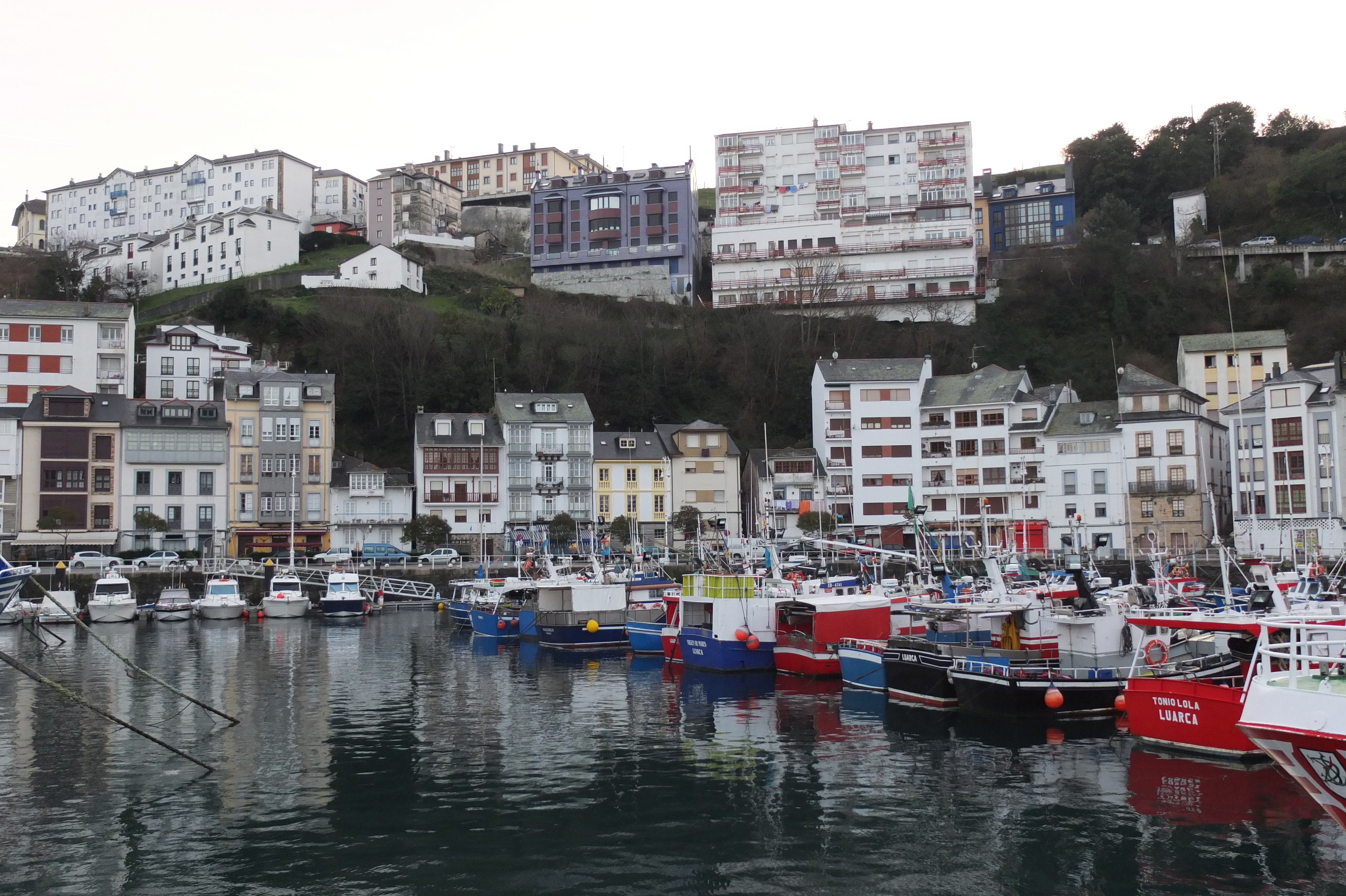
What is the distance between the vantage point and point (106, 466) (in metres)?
77.2

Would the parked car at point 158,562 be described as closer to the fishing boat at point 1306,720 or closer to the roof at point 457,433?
→ the roof at point 457,433

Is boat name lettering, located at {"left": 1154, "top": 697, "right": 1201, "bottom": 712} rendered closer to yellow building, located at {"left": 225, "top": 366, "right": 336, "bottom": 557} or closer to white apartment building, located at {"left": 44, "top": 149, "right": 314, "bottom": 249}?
yellow building, located at {"left": 225, "top": 366, "right": 336, "bottom": 557}

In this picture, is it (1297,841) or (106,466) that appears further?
(106,466)

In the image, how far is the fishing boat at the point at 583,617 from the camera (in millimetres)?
49594

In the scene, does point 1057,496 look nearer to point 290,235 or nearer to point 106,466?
point 106,466

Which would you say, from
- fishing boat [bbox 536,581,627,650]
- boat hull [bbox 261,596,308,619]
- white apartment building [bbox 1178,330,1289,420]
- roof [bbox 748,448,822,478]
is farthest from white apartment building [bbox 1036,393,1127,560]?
boat hull [bbox 261,596,308,619]

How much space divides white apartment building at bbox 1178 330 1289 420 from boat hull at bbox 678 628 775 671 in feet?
173

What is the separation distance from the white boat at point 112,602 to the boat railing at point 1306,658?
5967cm

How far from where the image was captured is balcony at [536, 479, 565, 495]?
277 ft

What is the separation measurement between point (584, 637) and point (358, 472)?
37.6 metres

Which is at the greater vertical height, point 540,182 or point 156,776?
point 540,182

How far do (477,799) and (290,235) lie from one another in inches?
4241

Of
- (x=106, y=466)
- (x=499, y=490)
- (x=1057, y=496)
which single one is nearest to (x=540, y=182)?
(x=499, y=490)

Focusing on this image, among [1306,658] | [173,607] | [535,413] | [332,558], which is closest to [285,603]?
[173,607]
